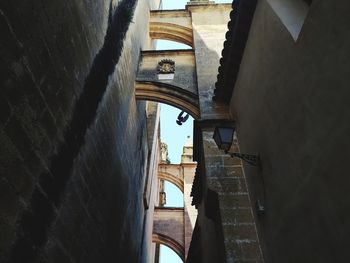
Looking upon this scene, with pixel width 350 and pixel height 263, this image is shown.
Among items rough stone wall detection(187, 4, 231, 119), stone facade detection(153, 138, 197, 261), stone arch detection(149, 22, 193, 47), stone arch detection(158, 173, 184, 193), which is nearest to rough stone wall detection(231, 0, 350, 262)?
rough stone wall detection(187, 4, 231, 119)

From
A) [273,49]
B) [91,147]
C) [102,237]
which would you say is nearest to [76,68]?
[91,147]

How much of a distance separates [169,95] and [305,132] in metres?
4.73

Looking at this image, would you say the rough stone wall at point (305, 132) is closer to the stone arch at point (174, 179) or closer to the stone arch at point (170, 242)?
the stone arch at point (170, 242)

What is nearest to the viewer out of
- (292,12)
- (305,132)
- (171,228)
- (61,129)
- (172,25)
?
(305,132)

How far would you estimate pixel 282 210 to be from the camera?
3.01 metres

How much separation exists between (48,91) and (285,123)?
2416 mm

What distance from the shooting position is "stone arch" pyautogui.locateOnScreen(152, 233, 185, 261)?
42.0 ft

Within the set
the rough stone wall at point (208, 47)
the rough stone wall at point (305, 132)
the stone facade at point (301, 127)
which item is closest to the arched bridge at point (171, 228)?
the rough stone wall at point (208, 47)

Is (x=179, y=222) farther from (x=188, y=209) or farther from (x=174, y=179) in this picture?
(x=174, y=179)

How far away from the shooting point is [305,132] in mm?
2598

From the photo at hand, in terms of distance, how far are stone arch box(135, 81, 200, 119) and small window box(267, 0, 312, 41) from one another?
3.33 metres

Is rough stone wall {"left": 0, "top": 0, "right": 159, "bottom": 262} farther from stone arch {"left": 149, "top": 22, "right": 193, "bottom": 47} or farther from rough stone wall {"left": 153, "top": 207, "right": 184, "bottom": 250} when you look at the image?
rough stone wall {"left": 153, "top": 207, "right": 184, "bottom": 250}

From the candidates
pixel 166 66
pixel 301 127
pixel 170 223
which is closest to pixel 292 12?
pixel 301 127

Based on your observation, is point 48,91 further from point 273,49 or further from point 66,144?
point 273,49
